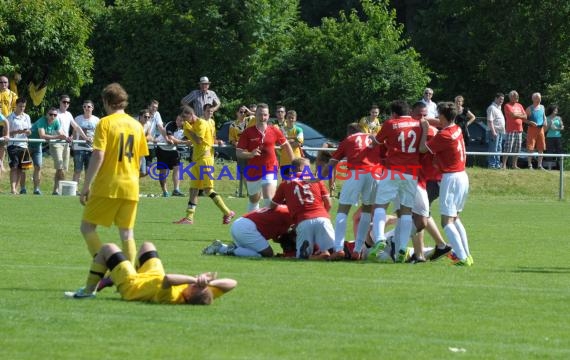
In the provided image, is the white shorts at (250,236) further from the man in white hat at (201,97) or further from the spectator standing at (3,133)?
the spectator standing at (3,133)

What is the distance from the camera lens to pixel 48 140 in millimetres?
27906

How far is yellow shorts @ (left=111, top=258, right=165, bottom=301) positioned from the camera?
1115 cm

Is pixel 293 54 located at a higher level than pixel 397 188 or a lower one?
higher

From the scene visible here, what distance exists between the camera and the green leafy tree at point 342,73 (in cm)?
4331

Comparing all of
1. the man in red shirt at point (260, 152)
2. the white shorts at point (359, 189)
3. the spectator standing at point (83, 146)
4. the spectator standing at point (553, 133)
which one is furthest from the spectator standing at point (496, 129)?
the white shorts at point (359, 189)

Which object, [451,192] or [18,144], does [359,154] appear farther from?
[18,144]

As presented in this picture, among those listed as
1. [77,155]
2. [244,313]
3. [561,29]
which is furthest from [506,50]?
[244,313]

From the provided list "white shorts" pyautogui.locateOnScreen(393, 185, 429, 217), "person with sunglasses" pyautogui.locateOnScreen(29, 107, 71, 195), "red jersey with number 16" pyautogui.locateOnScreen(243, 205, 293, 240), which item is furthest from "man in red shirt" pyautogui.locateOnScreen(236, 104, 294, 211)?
"person with sunglasses" pyautogui.locateOnScreen(29, 107, 71, 195)

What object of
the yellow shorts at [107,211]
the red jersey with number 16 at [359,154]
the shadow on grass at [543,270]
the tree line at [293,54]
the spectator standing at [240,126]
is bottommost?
the shadow on grass at [543,270]

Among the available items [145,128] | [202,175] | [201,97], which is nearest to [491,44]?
[201,97]

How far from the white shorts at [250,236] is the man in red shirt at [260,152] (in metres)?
3.95

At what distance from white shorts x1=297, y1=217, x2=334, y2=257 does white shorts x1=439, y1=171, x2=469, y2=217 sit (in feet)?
5.01

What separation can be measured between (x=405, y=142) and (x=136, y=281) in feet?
18.4

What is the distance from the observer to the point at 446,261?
16234 millimetres
